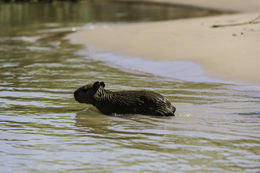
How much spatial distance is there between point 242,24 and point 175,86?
21.3 ft

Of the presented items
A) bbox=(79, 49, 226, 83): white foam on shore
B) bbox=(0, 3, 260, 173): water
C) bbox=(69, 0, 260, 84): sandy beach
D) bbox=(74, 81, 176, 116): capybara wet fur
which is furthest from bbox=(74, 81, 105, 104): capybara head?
bbox=(69, 0, 260, 84): sandy beach

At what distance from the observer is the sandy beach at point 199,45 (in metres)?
10.7

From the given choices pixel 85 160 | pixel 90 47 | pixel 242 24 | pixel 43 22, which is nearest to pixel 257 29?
pixel 242 24

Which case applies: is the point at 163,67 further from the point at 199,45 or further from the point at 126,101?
the point at 126,101

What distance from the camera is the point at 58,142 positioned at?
625 cm

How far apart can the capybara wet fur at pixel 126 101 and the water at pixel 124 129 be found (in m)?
0.13

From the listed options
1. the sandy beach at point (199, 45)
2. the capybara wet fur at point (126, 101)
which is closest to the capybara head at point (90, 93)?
the capybara wet fur at point (126, 101)

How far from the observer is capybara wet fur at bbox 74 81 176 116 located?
7.26 metres

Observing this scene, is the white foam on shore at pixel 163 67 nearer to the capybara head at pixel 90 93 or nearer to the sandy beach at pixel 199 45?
the sandy beach at pixel 199 45

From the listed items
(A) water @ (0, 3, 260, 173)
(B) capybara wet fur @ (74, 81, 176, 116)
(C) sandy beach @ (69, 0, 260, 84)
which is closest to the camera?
(A) water @ (0, 3, 260, 173)

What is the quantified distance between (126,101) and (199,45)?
608cm

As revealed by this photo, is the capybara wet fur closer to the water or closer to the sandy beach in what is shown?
the water

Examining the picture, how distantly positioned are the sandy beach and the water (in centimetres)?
102

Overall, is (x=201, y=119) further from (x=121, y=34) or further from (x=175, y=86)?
(x=121, y=34)
